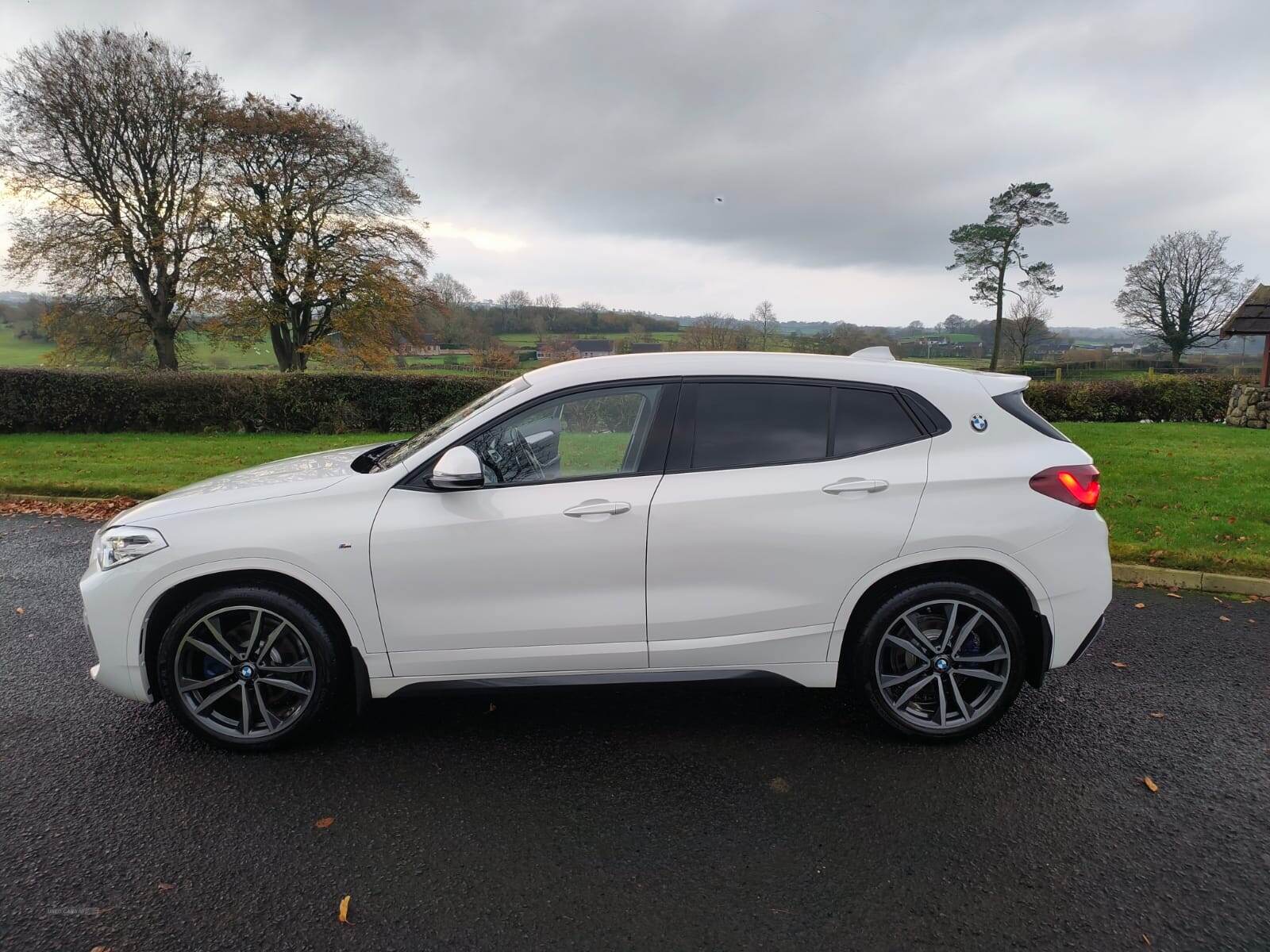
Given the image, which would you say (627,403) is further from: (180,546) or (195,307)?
(195,307)

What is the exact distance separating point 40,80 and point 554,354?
20.8 metres

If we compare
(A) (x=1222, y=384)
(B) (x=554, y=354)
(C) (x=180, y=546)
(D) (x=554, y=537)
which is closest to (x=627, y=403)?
(D) (x=554, y=537)

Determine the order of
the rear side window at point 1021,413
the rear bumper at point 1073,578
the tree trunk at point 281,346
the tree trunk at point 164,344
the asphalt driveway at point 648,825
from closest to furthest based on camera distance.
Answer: the asphalt driveway at point 648,825, the rear bumper at point 1073,578, the rear side window at point 1021,413, the tree trunk at point 164,344, the tree trunk at point 281,346

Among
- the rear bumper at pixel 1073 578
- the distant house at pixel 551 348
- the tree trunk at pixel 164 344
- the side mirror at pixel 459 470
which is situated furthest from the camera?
the tree trunk at pixel 164 344

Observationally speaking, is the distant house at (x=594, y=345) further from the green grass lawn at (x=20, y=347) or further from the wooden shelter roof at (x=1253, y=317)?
the green grass lawn at (x=20, y=347)

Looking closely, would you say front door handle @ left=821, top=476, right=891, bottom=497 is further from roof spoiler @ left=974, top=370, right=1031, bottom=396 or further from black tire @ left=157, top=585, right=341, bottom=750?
black tire @ left=157, top=585, right=341, bottom=750

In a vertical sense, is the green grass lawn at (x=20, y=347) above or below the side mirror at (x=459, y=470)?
above

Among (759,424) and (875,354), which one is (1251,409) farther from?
(759,424)

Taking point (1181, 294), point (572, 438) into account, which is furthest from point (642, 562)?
point (1181, 294)

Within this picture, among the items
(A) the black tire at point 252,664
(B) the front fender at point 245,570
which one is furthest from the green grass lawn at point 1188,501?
(A) the black tire at point 252,664

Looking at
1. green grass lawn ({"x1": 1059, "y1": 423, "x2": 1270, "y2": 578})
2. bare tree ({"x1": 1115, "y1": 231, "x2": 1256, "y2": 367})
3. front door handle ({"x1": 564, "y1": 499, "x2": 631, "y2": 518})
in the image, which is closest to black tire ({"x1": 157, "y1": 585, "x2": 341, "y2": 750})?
front door handle ({"x1": 564, "y1": 499, "x2": 631, "y2": 518})

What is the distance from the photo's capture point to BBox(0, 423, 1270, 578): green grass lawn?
5996 millimetres

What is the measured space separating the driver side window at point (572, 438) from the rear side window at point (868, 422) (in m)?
0.85

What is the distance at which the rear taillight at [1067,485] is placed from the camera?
324 centimetres
